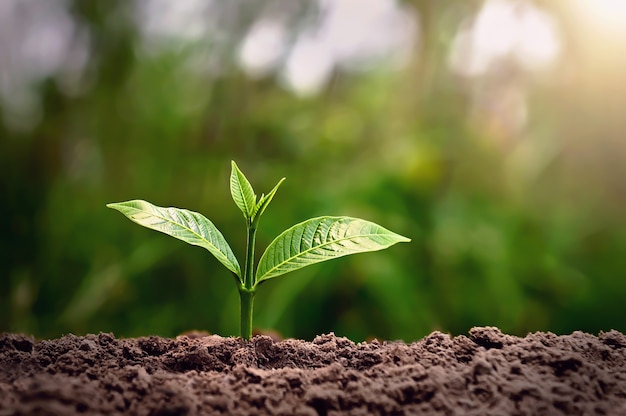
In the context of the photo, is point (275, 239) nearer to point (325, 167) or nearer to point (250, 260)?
point (250, 260)

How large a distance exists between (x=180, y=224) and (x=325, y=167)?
1.21 metres

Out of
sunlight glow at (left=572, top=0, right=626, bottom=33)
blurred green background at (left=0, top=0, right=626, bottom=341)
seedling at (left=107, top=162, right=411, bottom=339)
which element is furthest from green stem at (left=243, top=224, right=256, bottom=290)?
sunlight glow at (left=572, top=0, right=626, bottom=33)

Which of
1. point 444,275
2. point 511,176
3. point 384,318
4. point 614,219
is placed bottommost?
point 384,318

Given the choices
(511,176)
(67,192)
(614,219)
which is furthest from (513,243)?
(67,192)

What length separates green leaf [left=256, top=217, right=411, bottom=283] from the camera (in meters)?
0.88

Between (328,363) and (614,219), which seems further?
(614,219)

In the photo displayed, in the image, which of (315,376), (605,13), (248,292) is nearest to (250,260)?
(248,292)

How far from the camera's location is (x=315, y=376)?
2.44 feet

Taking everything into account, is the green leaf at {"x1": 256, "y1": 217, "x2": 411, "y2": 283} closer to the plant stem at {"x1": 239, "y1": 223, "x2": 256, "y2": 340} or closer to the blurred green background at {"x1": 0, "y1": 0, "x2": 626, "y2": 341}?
the plant stem at {"x1": 239, "y1": 223, "x2": 256, "y2": 340}

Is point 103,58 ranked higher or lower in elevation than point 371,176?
higher

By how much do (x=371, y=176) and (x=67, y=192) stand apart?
3.17 ft

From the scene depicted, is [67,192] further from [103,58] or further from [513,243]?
[513,243]

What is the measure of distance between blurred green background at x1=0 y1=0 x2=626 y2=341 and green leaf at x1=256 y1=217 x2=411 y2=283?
0.93 m

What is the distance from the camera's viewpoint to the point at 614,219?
2125 mm
